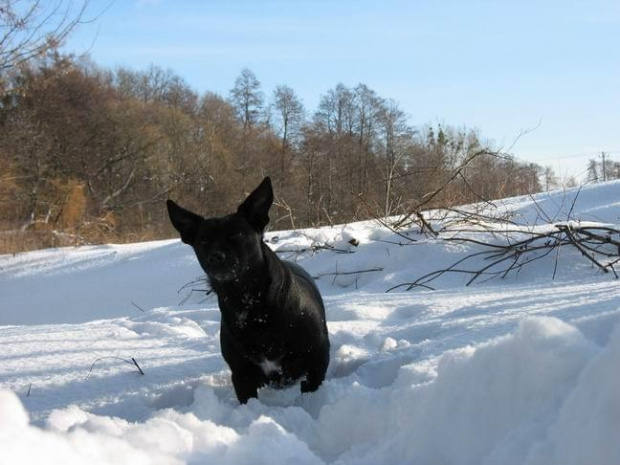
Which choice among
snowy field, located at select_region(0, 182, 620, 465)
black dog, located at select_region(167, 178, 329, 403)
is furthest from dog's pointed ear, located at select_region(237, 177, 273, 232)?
snowy field, located at select_region(0, 182, 620, 465)

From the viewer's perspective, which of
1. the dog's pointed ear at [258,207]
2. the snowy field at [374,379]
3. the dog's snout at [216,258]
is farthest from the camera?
the dog's pointed ear at [258,207]

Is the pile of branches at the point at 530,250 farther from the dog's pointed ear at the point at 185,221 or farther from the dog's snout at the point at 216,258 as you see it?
the dog's snout at the point at 216,258

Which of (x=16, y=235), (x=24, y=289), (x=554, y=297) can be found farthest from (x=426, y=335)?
(x=16, y=235)

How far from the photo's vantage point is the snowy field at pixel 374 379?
1.23 metres

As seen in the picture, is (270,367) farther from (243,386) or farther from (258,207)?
(258,207)

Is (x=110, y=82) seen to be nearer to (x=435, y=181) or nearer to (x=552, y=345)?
(x=435, y=181)

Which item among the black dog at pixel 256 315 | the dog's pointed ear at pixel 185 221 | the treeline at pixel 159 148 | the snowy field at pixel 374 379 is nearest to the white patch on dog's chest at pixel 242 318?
the black dog at pixel 256 315

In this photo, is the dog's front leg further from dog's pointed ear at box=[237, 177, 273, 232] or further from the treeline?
the treeline

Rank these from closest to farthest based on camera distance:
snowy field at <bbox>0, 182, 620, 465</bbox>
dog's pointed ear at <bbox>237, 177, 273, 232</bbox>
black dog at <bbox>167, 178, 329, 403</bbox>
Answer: snowy field at <bbox>0, 182, 620, 465</bbox>
black dog at <bbox>167, 178, 329, 403</bbox>
dog's pointed ear at <bbox>237, 177, 273, 232</bbox>

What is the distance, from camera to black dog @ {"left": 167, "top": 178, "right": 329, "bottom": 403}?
275 cm

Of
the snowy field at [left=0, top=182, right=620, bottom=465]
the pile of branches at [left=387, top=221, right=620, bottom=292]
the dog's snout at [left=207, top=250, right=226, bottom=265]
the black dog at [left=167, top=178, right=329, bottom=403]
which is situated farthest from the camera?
the pile of branches at [left=387, top=221, right=620, bottom=292]

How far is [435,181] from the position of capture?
30.6ft

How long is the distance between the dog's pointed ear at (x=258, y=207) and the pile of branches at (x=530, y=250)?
2.91 m

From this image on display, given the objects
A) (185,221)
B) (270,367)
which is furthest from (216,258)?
(270,367)
